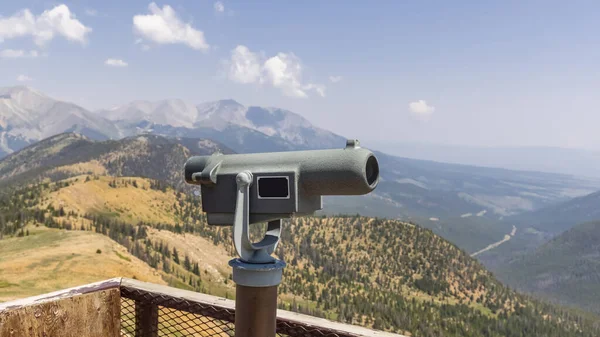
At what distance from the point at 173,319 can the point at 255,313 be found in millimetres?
1747

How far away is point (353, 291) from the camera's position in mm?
107438

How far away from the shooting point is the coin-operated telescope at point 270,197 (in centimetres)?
286

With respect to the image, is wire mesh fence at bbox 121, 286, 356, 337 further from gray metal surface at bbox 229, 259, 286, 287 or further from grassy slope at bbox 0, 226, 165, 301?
grassy slope at bbox 0, 226, 165, 301

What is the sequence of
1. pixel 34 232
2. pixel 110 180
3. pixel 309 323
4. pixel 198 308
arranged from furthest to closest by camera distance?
pixel 110 180, pixel 34 232, pixel 198 308, pixel 309 323

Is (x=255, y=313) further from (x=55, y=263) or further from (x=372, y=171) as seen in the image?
(x=55, y=263)

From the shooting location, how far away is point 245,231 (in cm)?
292

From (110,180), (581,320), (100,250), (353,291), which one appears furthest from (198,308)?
(581,320)

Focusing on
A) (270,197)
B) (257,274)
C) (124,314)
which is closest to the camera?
(257,274)

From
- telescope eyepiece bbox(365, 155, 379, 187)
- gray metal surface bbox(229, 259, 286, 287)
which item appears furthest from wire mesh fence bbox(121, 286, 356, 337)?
telescope eyepiece bbox(365, 155, 379, 187)

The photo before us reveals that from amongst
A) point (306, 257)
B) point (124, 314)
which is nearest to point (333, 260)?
point (306, 257)

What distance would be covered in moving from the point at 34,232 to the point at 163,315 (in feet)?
186

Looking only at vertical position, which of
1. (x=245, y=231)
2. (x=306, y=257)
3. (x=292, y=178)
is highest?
(x=292, y=178)

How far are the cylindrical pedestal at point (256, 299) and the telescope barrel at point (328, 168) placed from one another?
0.57 meters

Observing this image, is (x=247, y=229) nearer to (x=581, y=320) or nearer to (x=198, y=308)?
(x=198, y=308)
